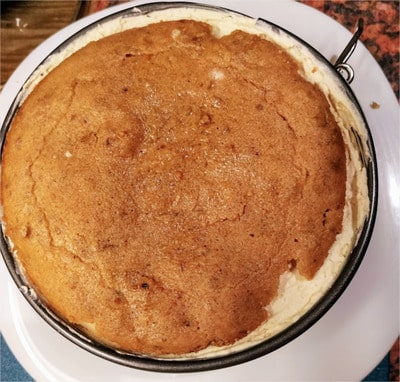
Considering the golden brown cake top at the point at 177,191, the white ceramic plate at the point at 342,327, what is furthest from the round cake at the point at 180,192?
the white ceramic plate at the point at 342,327

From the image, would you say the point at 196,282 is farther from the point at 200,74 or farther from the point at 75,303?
the point at 200,74

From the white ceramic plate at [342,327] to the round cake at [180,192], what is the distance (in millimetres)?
219

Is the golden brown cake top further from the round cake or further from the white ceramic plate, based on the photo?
the white ceramic plate

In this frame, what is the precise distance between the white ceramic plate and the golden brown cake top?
230mm

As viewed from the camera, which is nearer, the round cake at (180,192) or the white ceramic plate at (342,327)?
the round cake at (180,192)

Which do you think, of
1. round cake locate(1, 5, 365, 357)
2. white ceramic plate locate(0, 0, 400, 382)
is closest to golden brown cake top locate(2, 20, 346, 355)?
round cake locate(1, 5, 365, 357)

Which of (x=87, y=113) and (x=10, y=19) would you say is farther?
(x=10, y=19)

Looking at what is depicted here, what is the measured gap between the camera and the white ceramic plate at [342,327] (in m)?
0.96

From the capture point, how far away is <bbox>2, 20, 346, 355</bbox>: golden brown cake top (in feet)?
2.47

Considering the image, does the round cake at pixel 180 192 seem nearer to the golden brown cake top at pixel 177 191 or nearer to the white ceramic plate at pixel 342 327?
the golden brown cake top at pixel 177 191

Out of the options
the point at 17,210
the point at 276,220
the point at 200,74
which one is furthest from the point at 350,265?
the point at 17,210

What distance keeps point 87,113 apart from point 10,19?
58cm

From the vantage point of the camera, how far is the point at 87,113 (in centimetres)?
80

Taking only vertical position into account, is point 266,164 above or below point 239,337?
above
